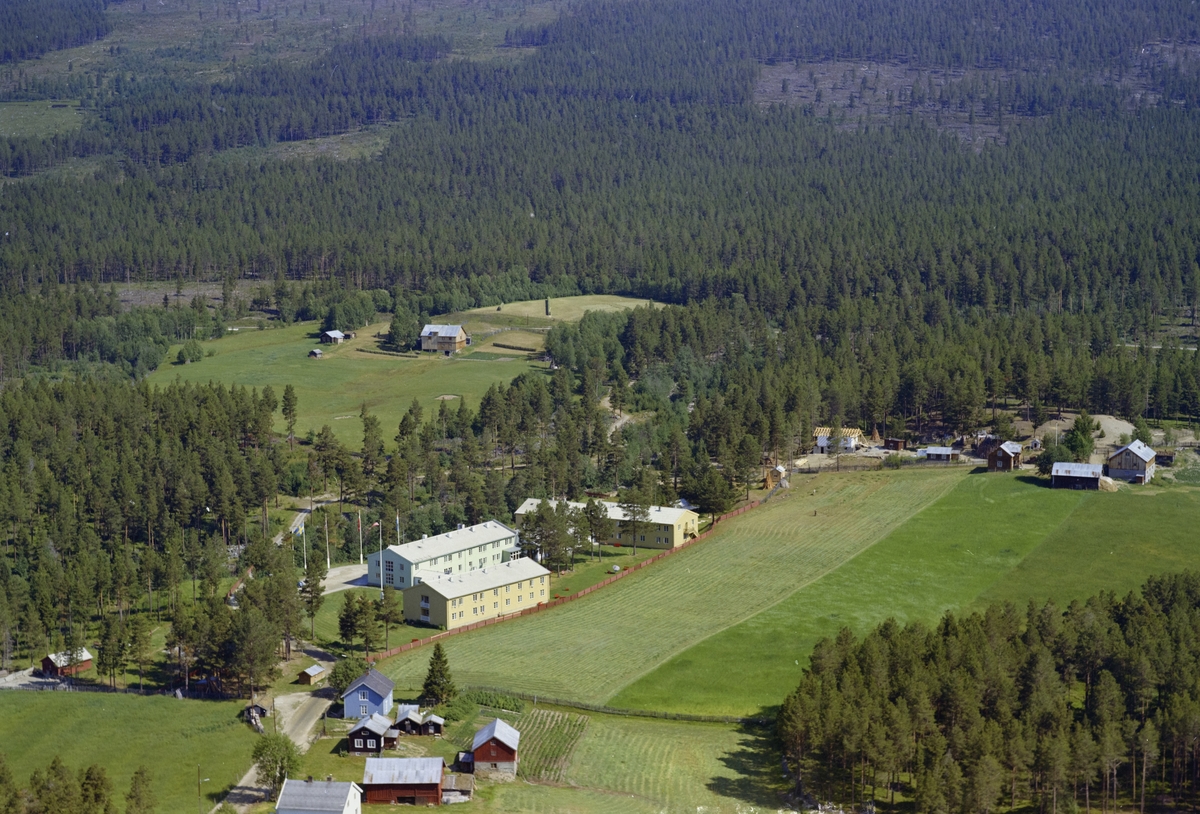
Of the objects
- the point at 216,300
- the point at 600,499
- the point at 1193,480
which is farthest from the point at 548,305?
the point at 1193,480

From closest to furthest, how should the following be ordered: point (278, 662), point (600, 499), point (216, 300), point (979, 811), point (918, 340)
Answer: point (979, 811) < point (278, 662) < point (600, 499) < point (918, 340) < point (216, 300)


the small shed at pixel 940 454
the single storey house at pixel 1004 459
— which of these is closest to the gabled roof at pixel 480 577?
the small shed at pixel 940 454

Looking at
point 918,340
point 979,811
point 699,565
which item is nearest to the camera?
point 979,811

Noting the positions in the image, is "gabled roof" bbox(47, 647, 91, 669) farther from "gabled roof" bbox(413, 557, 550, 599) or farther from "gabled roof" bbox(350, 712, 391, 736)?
"gabled roof" bbox(350, 712, 391, 736)

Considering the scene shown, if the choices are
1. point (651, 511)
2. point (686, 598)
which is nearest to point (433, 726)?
point (686, 598)

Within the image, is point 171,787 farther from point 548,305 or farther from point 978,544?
point 548,305

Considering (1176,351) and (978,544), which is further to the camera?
(1176,351)

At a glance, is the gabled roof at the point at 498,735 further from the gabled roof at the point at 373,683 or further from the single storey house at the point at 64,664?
the single storey house at the point at 64,664
